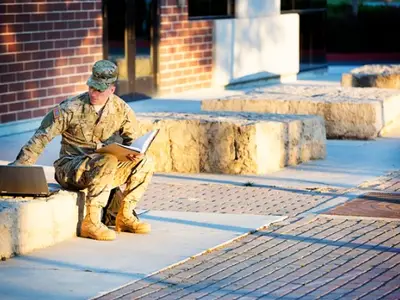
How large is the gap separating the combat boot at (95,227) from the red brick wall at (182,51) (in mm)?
11023

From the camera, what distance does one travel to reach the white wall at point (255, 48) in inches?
880

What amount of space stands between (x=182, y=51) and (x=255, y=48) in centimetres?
238

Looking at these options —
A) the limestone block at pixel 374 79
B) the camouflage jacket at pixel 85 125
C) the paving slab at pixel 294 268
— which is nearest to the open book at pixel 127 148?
the camouflage jacket at pixel 85 125

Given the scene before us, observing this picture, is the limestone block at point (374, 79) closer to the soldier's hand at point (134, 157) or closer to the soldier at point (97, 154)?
the soldier at point (97, 154)

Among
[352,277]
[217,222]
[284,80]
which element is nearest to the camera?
[352,277]

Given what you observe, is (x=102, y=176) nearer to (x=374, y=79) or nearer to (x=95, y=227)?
(x=95, y=227)

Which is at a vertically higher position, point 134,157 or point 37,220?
point 134,157

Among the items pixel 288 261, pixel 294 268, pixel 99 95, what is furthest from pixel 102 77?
pixel 294 268

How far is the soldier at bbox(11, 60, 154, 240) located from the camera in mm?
9531

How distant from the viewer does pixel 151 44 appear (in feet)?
66.6

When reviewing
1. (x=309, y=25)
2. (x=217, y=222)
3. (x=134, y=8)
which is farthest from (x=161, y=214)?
(x=309, y=25)

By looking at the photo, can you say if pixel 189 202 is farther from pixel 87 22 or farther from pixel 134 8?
pixel 134 8

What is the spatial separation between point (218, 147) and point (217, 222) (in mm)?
2814

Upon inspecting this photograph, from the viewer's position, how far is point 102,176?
952 centimetres
